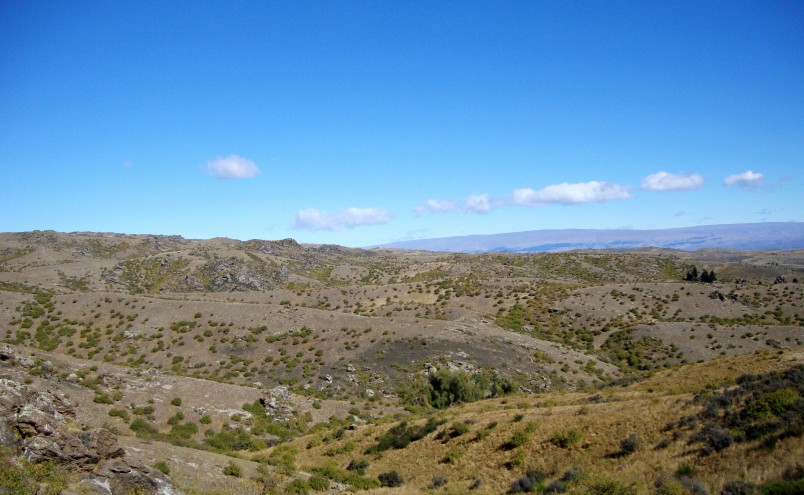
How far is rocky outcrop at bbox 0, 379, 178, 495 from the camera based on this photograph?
11844 mm

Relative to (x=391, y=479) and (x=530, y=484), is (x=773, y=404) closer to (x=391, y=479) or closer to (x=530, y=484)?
(x=530, y=484)

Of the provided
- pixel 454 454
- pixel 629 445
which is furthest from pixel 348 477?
pixel 629 445

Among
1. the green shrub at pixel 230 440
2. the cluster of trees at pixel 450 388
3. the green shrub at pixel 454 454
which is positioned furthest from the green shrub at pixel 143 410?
the cluster of trees at pixel 450 388

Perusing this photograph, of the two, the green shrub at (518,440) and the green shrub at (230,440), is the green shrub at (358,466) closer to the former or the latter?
the green shrub at (230,440)

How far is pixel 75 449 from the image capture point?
12539mm

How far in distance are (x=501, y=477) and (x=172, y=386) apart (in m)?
21.3

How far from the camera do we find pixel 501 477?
1786cm

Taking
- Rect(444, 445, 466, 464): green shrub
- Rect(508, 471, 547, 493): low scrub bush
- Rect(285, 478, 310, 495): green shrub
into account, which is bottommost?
Rect(444, 445, 466, 464): green shrub

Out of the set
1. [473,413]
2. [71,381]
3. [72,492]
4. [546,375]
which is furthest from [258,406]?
[546,375]

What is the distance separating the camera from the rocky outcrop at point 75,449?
11.8 meters

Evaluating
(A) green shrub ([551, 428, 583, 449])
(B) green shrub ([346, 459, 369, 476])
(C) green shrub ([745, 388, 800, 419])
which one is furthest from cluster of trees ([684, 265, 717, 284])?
(B) green shrub ([346, 459, 369, 476])

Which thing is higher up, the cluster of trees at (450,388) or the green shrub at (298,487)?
the green shrub at (298,487)

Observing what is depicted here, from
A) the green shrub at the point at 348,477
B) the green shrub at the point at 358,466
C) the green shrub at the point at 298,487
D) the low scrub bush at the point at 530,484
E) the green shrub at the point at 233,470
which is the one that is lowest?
the green shrub at the point at 358,466

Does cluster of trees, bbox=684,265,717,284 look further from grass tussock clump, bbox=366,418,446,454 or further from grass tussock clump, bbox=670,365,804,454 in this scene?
grass tussock clump, bbox=366,418,446,454
